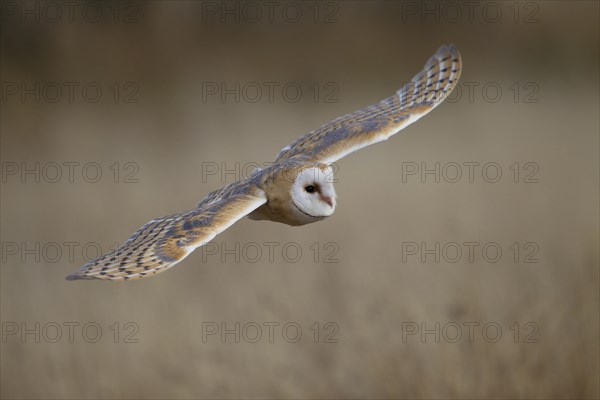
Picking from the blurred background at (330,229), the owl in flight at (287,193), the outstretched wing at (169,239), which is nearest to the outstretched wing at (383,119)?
the owl in flight at (287,193)

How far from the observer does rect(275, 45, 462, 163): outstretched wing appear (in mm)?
4258

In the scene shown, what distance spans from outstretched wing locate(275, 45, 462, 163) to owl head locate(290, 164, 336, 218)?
1.15 feet

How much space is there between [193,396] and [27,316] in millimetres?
1121

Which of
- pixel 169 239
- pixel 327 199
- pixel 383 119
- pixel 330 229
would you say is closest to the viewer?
pixel 169 239

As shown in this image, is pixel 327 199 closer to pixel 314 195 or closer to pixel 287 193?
pixel 314 195

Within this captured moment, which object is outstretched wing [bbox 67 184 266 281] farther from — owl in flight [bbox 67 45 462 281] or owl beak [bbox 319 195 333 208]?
owl beak [bbox 319 195 333 208]

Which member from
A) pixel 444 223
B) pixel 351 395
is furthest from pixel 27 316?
pixel 444 223

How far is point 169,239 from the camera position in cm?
351

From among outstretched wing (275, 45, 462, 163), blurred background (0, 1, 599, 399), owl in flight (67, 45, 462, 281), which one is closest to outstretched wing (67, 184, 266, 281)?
owl in flight (67, 45, 462, 281)

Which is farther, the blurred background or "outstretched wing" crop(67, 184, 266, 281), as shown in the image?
the blurred background

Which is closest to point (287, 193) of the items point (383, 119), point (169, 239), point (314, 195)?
point (314, 195)

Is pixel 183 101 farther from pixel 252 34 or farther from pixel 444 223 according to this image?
pixel 444 223

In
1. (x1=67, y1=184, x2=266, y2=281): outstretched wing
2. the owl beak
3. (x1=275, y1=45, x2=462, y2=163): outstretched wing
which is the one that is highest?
(x1=275, y1=45, x2=462, y2=163): outstretched wing

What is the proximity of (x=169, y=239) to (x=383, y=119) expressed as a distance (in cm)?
135
